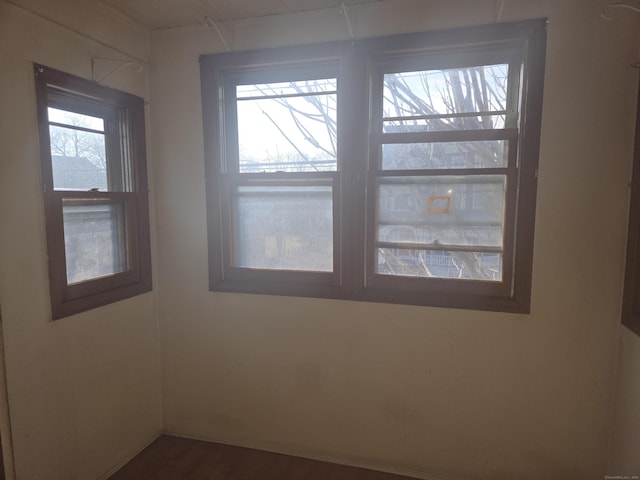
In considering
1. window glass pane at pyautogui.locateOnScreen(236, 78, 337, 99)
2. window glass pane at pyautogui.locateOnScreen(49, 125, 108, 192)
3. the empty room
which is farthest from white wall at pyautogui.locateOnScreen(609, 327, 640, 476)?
window glass pane at pyautogui.locateOnScreen(49, 125, 108, 192)

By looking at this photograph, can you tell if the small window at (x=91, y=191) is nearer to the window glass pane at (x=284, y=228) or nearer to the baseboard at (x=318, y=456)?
the window glass pane at (x=284, y=228)

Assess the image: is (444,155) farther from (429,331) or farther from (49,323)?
(49,323)

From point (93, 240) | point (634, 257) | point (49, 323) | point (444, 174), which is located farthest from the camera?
point (93, 240)

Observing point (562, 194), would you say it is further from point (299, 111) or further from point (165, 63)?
point (165, 63)

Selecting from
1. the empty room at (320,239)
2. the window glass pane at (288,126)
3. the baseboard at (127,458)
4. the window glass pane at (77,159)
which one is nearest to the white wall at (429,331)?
the empty room at (320,239)

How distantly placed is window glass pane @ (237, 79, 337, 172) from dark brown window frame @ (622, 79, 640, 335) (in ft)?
4.55

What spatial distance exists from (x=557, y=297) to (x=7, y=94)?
2.64 meters

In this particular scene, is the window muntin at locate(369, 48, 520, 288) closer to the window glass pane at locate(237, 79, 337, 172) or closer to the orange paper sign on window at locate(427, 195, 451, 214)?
the orange paper sign on window at locate(427, 195, 451, 214)

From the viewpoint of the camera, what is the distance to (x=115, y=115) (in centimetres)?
209

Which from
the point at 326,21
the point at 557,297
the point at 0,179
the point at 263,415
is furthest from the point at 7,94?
the point at 557,297

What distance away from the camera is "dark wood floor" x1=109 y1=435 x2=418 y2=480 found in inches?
80.7

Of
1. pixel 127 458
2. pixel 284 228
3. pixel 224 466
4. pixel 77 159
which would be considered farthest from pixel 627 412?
pixel 77 159

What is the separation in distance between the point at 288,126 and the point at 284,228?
591 millimetres

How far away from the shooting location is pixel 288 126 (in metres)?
2.12
